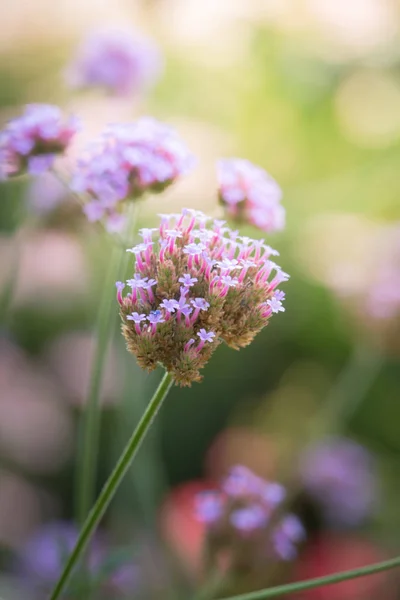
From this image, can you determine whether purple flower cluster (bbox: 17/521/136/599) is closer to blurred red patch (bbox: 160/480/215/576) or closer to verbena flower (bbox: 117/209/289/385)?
blurred red patch (bbox: 160/480/215/576)

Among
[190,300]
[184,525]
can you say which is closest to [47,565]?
[184,525]

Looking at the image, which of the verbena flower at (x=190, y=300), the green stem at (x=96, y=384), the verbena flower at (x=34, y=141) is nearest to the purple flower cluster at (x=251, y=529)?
Result: the green stem at (x=96, y=384)

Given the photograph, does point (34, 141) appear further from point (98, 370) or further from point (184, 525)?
point (184, 525)


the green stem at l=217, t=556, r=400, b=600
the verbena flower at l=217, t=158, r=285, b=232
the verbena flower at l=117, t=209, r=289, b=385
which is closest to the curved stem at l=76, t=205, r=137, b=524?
the verbena flower at l=217, t=158, r=285, b=232

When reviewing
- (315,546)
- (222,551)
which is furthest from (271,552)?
(315,546)

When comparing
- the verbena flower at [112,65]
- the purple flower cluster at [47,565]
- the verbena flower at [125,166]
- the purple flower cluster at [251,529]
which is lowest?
the purple flower cluster at [47,565]

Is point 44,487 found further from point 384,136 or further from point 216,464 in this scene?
point 384,136

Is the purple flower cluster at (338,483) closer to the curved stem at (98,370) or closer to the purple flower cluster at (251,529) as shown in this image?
the purple flower cluster at (251,529)
